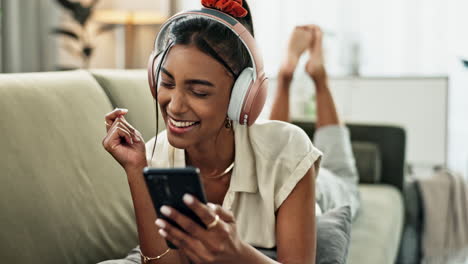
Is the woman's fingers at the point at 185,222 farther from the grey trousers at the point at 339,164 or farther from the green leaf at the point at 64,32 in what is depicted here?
the green leaf at the point at 64,32

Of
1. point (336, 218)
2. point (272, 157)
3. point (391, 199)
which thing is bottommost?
point (391, 199)

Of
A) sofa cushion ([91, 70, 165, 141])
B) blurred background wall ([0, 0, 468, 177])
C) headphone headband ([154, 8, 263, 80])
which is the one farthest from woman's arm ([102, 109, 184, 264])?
blurred background wall ([0, 0, 468, 177])

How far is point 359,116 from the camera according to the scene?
141 inches

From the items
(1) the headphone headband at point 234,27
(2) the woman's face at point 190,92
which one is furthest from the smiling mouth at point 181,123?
(1) the headphone headband at point 234,27

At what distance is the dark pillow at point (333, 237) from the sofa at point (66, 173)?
9.9 inches

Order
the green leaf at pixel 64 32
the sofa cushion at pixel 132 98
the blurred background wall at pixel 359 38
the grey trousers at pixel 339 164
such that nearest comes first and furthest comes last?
the sofa cushion at pixel 132 98 → the grey trousers at pixel 339 164 → the blurred background wall at pixel 359 38 → the green leaf at pixel 64 32

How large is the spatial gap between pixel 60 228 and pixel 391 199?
1.43 metres

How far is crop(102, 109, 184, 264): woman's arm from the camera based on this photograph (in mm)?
1015

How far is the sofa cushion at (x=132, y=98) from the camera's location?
1577 millimetres

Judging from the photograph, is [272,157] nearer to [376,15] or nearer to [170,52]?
[170,52]

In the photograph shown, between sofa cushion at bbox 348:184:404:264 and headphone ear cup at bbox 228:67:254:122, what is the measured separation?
650mm

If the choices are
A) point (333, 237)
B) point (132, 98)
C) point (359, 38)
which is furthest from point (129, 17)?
point (333, 237)

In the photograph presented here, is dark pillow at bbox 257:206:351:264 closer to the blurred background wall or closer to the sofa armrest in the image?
the sofa armrest

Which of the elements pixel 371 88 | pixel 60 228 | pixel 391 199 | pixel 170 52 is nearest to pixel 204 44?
pixel 170 52
